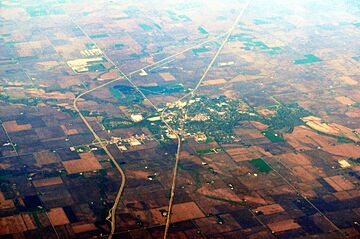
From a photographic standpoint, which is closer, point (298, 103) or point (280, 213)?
point (280, 213)

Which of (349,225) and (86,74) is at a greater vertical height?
(349,225)

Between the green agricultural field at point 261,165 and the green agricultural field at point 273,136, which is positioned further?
the green agricultural field at point 273,136

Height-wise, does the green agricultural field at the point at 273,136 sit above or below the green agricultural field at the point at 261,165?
below

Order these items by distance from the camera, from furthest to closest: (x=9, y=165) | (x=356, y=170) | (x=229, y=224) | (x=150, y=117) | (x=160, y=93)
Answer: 1. (x=160, y=93)
2. (x=150, y=117)
3. (x=356, y=170)
4. (x=9, y=165)
5. (x=229, y=224)

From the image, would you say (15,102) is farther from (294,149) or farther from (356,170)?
(356,170)

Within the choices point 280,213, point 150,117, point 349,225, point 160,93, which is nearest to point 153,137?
point 150,117

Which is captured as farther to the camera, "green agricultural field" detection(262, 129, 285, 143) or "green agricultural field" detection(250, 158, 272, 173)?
"green agricultural field" detection(262, 129, 285, 143)

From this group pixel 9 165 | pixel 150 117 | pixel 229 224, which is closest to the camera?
pixel 229 224

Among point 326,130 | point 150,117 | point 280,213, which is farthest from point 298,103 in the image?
point 280,213

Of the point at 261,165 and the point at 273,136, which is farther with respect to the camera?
the point at 273,136

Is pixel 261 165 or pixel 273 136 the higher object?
pixel 261 165

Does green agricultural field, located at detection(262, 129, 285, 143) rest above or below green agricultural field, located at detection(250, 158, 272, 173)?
below
